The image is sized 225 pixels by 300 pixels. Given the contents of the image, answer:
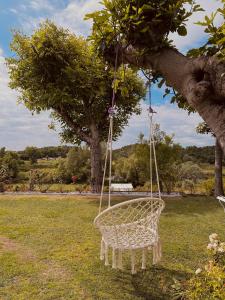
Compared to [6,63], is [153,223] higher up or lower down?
lower down

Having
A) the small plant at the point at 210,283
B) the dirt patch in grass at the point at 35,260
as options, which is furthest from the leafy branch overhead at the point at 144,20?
the dirt patch in grass at the point at 35,260

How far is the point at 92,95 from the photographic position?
19.0 metres

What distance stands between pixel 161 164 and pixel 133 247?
14.1 meters

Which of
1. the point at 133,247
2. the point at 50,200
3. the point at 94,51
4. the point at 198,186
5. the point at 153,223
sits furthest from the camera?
the point at 198,186

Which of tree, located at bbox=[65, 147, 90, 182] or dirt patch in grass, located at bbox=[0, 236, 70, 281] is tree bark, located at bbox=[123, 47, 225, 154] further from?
tree, located at bbox=[65, 147, 90, 182]

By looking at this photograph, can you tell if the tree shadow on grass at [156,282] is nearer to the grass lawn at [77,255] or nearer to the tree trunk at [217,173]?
the grass lawn at [77,255]

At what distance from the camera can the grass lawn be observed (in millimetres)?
5547

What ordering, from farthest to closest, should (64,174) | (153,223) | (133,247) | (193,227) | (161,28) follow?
(64,174), (193,227), (153,223), (133,247), (161,28)

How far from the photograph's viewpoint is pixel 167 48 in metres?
3.57

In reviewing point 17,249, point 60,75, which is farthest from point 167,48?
point 60,75

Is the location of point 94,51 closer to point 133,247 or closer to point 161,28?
point 161,28

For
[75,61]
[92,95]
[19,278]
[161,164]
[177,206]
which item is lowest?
[19,278]

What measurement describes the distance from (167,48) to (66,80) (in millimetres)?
15501

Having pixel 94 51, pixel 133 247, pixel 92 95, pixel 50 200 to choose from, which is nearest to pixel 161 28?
pixel 94 51
